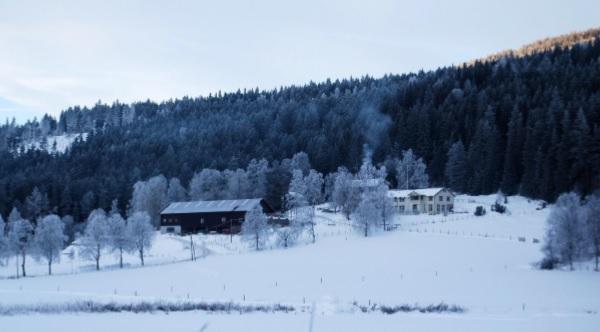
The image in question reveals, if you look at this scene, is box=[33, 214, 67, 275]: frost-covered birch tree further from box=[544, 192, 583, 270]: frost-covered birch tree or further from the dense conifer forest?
box=[544, 192, 583, 270]: frost-covered birch tree

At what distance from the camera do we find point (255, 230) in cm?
7038

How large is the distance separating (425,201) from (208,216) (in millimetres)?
35839

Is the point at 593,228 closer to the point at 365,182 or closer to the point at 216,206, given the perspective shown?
the point at 365,182

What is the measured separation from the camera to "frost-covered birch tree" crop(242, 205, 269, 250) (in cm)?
7038

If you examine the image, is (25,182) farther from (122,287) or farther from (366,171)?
(122,287)

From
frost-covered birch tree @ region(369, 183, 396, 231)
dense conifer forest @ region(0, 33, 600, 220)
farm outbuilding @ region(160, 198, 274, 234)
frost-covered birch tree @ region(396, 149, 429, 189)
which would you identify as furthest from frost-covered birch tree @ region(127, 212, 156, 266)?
frost-covered birch tree @ region(396, 149, 429, 189)

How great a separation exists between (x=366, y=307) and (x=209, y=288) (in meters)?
15.9

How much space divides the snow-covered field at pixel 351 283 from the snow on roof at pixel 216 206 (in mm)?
10833

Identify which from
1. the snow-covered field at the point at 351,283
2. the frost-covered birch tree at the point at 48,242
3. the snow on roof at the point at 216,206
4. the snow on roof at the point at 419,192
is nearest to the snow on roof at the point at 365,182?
the snow on roof at the point at 419,192

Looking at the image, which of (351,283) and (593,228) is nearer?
(351,283)

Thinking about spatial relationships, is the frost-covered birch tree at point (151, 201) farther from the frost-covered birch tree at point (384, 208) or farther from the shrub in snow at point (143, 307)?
the shrub in snow at point (143, 307)

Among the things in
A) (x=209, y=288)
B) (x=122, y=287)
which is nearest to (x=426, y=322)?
(x=209, y=288)

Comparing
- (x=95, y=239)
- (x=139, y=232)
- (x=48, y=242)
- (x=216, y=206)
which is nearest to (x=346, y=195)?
(x=216, y=206)

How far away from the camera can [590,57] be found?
150 m
